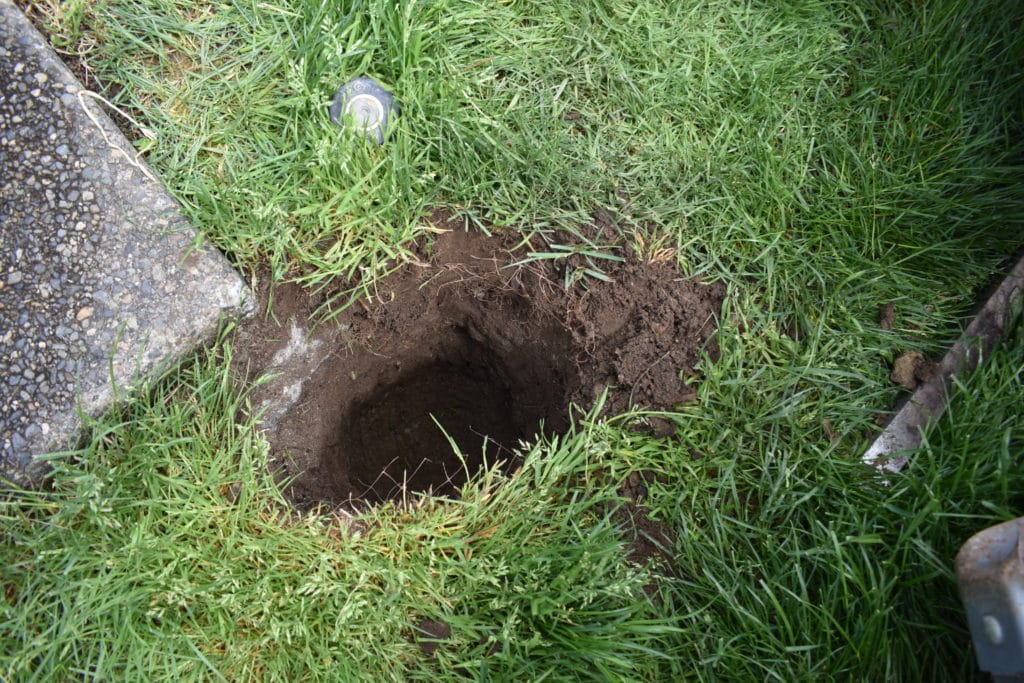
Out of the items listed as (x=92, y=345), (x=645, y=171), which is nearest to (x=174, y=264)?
(x=92, y=345)

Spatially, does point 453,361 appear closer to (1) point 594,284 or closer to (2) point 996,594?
(1) point 594,284

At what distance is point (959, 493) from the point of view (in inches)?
72.5

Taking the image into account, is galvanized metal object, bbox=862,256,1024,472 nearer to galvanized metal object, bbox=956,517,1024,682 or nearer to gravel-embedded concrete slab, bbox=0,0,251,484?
galvanized metal object, bbox=956,517,1024,682

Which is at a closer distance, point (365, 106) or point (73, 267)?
point (73, 267)

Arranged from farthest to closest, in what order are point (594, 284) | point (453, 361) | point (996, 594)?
point (453, 361)
point (594, 284)
point (996, 594)

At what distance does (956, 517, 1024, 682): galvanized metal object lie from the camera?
1512 millimetres

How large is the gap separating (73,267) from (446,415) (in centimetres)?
125

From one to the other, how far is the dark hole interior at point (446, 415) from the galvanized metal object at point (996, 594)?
113 centimetres

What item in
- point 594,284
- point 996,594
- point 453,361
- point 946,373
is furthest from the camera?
point 453,361

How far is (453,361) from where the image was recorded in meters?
2.42

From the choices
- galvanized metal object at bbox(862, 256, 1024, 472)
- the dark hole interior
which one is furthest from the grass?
the dark hole interior

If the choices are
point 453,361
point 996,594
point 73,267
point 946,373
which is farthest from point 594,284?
point 73,267

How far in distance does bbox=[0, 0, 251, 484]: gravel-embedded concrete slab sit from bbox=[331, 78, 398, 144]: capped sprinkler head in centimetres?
60

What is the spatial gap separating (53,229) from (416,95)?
1194 millimetres
